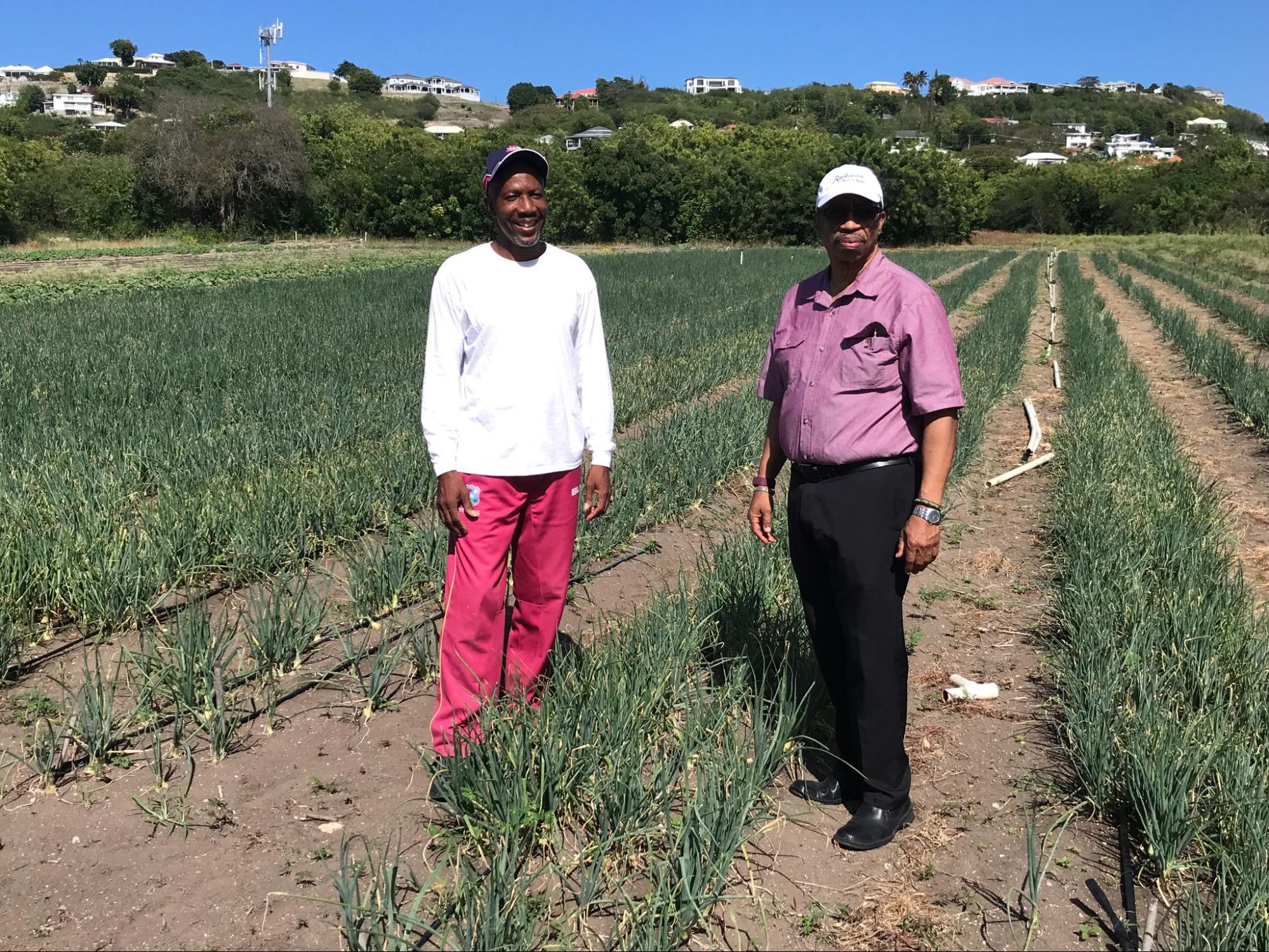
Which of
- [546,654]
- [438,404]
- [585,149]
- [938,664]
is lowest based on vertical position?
[938,664]

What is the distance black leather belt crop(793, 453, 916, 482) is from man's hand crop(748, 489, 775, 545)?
267mm

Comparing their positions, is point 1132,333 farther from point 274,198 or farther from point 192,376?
point 274,198

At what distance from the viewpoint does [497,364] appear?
259 centimetres

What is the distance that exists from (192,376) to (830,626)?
6.83 m

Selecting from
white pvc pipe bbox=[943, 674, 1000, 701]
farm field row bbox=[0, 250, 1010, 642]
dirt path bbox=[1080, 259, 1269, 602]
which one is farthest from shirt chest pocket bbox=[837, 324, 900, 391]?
dirt path bbox=[1080, 259, 1269, 602]

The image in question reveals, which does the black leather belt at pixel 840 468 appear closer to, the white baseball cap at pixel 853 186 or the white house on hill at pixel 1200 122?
the white baseball cap at pixel 853 186

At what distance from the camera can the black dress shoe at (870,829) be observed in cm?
251

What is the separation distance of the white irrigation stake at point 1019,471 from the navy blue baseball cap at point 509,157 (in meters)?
4.67

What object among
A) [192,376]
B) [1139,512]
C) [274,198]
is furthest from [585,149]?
[1139,512]

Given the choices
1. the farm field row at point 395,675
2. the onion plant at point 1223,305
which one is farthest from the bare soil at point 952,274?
the farm field row at point 395,675

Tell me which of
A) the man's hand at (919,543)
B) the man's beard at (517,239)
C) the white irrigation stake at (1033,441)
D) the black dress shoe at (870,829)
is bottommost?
the black dress shoe at (870,829)

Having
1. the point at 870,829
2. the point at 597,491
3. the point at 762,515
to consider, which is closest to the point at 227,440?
the point at 597,491

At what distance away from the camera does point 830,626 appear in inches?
102

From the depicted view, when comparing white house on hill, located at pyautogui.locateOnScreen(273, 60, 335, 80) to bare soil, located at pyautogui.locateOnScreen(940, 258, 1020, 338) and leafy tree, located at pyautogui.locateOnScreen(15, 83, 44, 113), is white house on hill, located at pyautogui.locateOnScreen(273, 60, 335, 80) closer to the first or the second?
leafy tree, located at pyautogui.locateOnScreen(15, 83, 44, 113)
